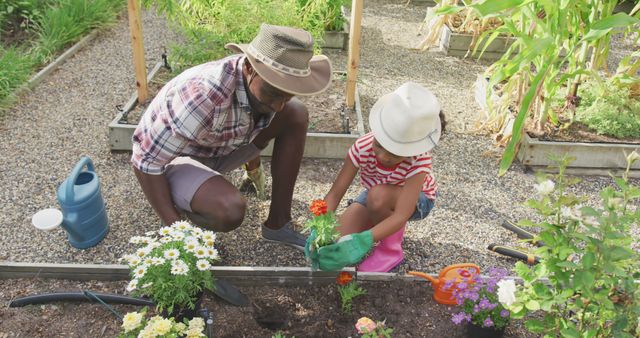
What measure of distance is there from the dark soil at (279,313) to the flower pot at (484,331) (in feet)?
0.23

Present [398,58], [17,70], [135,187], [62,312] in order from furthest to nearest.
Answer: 1. [398,58]
2. [17,70]
3. [135,187]
4. [62,312]

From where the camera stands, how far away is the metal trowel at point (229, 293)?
6.55ft

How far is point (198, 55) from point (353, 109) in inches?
45.4

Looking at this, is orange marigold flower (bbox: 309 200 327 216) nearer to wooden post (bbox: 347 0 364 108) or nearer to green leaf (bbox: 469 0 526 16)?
green leaf (bbox: 469 0 526 16)

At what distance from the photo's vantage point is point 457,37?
497 cm

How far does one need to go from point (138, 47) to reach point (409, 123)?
2.06m

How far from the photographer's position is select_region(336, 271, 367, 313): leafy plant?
1992 millimetres

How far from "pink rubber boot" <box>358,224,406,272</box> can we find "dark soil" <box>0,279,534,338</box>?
0.61 feet

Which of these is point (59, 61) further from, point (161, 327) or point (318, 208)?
point (161, 327)

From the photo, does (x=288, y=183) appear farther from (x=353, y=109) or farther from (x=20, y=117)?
(x=20, y=117)

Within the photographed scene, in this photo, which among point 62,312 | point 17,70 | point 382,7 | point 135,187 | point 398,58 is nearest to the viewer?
point 62,312

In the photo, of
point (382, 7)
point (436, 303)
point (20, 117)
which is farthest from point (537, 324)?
point (382, 7)

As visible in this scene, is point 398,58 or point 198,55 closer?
point 198,55

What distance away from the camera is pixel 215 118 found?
2021 mm
